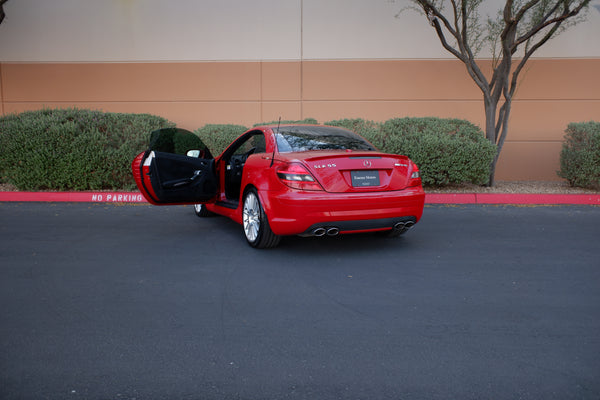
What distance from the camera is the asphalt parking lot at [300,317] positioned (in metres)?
2.54

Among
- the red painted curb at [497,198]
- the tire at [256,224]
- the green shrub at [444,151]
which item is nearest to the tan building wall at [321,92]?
the green shrub at [444,151]

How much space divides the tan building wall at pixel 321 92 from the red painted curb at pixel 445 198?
136 inches

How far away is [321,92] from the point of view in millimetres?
12531

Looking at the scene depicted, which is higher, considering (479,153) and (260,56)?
(260,56)

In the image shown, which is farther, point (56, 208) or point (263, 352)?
point (56, 208)

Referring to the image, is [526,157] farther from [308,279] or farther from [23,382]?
[23,382]

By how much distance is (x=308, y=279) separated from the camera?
432 cm

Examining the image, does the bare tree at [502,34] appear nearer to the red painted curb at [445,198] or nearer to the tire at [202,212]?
the red painted curb at [445,198]

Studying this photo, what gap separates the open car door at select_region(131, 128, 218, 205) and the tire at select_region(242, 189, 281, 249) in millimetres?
811

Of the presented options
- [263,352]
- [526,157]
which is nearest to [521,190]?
[526,157]

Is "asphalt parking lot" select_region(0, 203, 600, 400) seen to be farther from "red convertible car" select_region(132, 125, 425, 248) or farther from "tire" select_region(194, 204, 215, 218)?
"tire" select_region(194, 204, 215, 218)

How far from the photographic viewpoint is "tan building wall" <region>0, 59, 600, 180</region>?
484 inches

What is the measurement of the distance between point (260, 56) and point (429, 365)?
11030 millimetres

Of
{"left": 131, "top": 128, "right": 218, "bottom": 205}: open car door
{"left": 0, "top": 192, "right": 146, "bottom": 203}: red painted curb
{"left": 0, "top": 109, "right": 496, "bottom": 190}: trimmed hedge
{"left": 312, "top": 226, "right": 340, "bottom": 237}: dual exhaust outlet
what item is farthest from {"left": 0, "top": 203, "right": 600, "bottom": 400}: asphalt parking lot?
Answer: {"left": 0, "top": 109, "right": 496, "bottom": 190}: trimmed hedge
